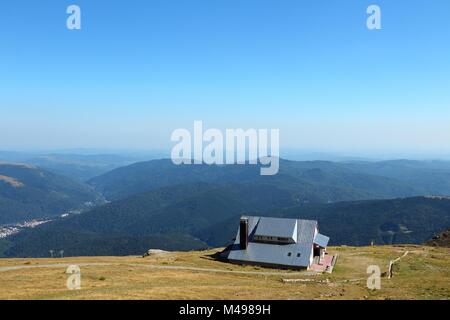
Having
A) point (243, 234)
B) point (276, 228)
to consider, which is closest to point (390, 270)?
point (276, 228)

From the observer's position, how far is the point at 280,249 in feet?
263

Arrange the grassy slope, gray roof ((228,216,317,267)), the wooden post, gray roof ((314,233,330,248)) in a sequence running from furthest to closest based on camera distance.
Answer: gray roof ((314,233,330,248)), gray roof ((228,216,317,267)), the wooden post, the grassy slope

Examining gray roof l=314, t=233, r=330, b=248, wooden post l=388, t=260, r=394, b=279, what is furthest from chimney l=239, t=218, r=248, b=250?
wooden post l=388, t=260, r=394, b=279

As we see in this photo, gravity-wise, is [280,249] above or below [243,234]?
below

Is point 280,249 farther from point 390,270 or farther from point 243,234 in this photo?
Result: point 390,270

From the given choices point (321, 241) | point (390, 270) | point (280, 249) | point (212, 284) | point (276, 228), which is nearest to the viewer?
point (212, 284)

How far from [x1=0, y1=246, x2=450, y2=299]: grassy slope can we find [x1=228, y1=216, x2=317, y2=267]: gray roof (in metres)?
4.15

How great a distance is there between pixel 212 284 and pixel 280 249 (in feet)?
109

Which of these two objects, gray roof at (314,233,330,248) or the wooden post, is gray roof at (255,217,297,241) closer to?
gray roof at (314,233,330,248)

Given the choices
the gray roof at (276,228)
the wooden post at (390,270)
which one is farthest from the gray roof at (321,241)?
the wooden post at (390,270)

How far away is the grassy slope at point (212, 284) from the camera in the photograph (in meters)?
Result: 38.8

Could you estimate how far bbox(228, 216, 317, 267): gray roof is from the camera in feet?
252

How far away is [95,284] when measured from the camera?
1806 inches
